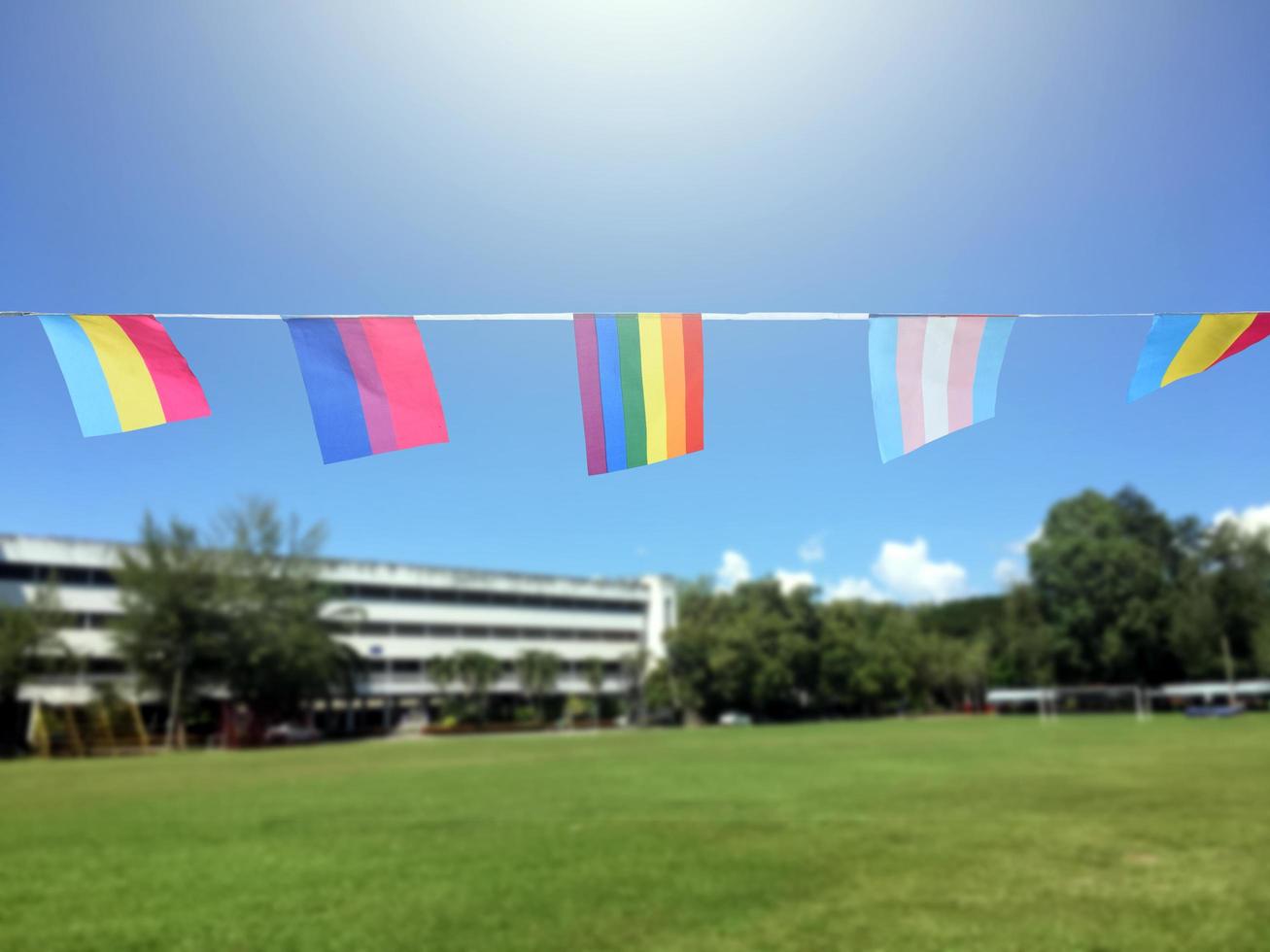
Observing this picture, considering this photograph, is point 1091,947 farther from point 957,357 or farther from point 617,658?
point 617,658

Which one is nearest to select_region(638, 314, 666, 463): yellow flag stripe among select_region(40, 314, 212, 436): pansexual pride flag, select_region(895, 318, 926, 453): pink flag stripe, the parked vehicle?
select_region(895, 318, 926, 453): pink flag stripe

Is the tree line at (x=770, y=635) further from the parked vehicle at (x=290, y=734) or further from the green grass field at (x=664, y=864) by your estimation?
the green grass field at (x=664, y=864)

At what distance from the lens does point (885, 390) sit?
4.25 m

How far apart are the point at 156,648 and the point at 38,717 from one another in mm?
7276

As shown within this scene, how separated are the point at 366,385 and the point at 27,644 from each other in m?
49.1

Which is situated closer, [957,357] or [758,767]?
[957,357]

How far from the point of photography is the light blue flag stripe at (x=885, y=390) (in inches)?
167

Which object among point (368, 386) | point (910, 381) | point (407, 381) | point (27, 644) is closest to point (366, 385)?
point (368, 386)

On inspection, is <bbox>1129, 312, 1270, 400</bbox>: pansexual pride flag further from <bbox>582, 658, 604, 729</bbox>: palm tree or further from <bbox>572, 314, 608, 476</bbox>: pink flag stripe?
<bbox>582, 658, 604, 729</bbox>: palm tree

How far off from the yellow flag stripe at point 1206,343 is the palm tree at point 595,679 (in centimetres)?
6868

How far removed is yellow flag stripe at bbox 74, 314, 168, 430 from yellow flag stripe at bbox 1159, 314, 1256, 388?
464 cm

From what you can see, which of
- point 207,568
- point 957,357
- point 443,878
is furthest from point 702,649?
point 957,357

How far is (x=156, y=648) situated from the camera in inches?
1976

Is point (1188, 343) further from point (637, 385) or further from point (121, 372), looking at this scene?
point (121, 372)
